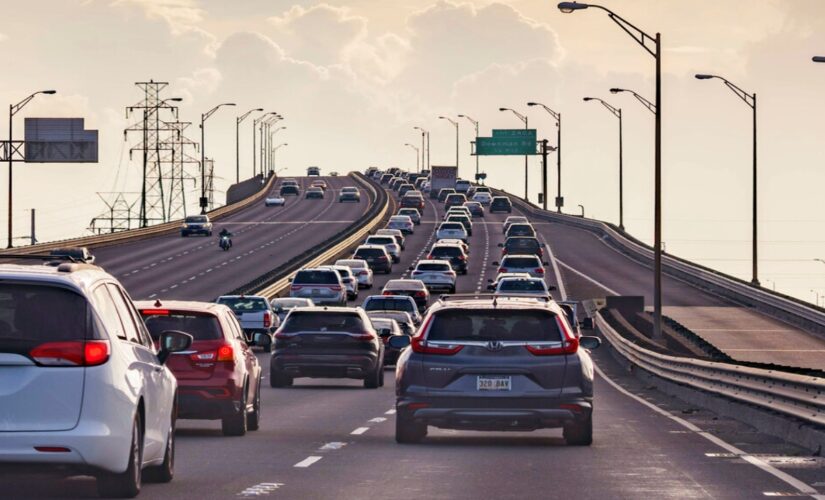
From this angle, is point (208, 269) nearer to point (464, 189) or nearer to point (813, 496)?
point (813, 496)

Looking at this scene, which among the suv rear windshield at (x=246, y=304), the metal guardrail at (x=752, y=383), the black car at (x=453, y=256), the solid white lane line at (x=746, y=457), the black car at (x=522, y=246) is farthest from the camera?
the black car at (x=453, y=256)

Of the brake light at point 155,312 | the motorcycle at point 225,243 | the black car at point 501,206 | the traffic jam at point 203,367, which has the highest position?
the black car at point 501,206

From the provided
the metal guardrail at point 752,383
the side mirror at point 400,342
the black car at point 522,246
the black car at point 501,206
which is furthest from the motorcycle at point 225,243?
the side mirror at point 400,342

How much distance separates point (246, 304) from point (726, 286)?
36.2 m

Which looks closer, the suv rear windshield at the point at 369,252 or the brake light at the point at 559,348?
the brake light at the point at 559,348

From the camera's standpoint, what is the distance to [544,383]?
19312 mm

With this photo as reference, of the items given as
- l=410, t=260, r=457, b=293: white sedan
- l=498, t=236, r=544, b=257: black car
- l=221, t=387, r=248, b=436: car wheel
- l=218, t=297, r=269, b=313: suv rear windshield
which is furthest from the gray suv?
l=498, t=236, r=544, b=257: black car

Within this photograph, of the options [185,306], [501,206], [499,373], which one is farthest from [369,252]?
[499,373]

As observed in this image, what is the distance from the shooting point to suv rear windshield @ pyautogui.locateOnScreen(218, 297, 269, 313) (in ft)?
162

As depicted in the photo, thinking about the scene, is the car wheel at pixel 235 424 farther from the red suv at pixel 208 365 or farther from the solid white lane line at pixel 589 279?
the solid white lane line at pixel 589 279

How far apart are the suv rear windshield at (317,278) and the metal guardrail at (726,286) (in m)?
16.7

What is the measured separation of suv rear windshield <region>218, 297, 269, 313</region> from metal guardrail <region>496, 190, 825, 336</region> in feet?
74.1

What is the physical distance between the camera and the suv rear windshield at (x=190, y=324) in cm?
2120

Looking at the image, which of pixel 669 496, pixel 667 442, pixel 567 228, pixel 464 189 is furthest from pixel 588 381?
pixel 464 189
